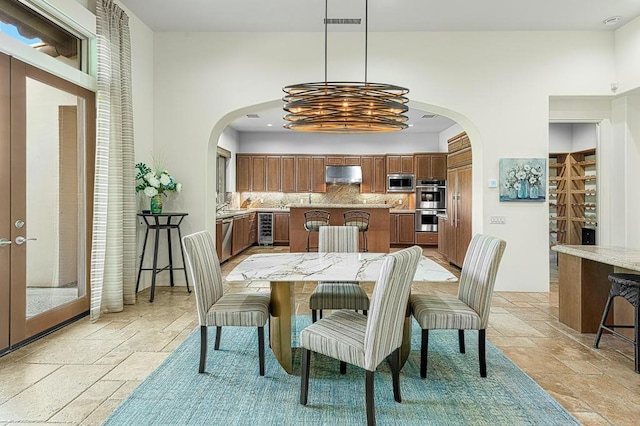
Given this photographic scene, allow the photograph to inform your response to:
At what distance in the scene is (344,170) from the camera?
10453 mm

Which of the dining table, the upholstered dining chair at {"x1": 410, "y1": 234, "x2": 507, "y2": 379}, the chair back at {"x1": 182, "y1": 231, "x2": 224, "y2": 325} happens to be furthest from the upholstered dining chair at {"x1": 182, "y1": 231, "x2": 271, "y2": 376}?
the upholstered dining chair at {"x1": 410, "y1": 234, "x2": 507, "y2": 379}

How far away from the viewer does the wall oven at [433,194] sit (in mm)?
10133

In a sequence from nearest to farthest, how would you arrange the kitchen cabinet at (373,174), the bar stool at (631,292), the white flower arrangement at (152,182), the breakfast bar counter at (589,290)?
the bar stool at (631,292)
the breakfast bar counter at (589,290)
the white flower arrangement at (152,182)
the kitchen cabinet at (373,174)

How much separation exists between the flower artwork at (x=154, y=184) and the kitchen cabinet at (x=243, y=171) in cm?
546

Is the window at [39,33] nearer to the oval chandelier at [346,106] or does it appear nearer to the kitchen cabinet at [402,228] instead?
the oval chandelier at [346,106]

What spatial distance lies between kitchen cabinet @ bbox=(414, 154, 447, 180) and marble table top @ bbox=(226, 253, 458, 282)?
6990 millimetres

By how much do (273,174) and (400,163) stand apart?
3.19m

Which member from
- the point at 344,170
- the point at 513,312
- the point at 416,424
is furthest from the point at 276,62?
the point at 344,170

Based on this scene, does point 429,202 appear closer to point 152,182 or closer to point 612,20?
point 612,20

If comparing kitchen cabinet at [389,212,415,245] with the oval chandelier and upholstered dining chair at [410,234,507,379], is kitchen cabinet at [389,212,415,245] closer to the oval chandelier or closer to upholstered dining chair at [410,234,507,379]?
the oval chandelier

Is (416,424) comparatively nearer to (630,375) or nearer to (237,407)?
(237,407)

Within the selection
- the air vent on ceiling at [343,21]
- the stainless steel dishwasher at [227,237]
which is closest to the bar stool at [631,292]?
the air vent on ceiling at [343,21]

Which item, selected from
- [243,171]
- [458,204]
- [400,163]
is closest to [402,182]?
[400,163]

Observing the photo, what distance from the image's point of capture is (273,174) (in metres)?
10.6
